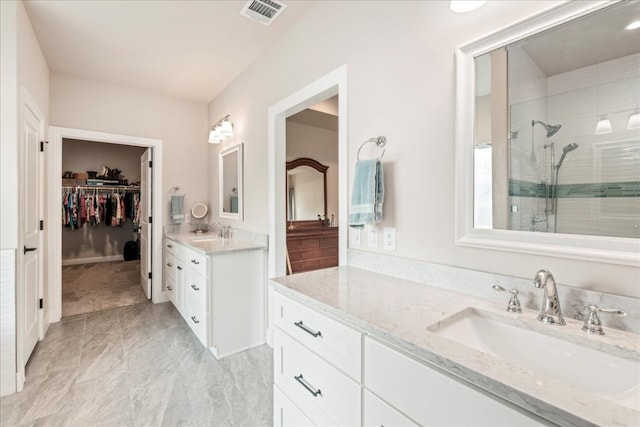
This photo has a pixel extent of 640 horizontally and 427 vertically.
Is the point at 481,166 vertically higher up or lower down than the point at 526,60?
lower down

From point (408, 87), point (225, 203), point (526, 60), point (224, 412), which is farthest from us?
point (225, 203)

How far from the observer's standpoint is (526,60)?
112cm

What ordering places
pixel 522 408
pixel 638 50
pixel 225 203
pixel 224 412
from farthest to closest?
1. pixel 225 203
2. pixel 224 412
3. pixel 638 50
4. pixel 522 408

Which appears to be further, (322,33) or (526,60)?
(322,33)

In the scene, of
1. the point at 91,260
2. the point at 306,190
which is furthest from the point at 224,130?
the point at 91,260

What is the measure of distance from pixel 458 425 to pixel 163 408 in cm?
188

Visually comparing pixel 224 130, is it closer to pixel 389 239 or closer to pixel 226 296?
pixel 226 296

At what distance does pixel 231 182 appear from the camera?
350 cm

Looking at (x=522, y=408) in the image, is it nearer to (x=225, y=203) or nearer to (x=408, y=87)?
(x=408, y=87)

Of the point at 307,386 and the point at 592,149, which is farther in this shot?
the point at 307,386

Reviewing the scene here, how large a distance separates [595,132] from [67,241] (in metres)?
8.17

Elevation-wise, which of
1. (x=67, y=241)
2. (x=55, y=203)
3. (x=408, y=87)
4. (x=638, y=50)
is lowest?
(x=67, y=241)

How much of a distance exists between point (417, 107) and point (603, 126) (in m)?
0.71

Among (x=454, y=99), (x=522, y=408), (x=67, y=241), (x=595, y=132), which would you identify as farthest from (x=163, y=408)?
(x=67, y=241)
